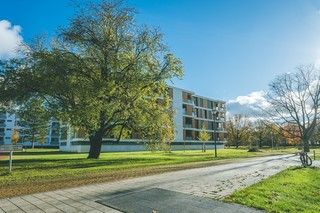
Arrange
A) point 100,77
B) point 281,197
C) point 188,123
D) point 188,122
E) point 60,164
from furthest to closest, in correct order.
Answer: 1. point 188,122
2. point 188,123
3. point 100,77
4. point 60,164
5. point 281,197

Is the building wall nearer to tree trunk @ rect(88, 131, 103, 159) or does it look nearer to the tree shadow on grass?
tree trunk @ rect(88, 131, 103, 159)

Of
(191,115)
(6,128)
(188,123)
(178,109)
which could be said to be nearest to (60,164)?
(178,109)

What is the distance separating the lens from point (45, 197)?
914cm

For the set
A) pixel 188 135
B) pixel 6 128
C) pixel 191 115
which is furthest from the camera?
pixel 6 128

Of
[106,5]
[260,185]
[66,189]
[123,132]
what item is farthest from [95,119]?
[260,185]

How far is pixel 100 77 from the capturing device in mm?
28000

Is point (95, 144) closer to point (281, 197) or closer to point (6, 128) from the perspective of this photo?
point (281, 197)

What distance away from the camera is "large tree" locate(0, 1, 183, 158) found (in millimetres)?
24672

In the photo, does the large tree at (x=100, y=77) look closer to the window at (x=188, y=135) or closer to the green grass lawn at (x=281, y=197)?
the green grass lawn at (x=281, y=197)

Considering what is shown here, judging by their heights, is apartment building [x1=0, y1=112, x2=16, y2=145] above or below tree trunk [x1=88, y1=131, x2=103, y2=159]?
above

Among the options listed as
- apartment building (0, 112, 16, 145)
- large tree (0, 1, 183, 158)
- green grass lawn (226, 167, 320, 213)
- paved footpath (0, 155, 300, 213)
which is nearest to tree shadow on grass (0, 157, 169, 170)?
large tree (0, 1, 183, 158)

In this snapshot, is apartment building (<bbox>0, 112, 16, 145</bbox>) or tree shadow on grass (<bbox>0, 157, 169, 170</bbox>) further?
apartment building (<bbox>0, 112, 16, 145</bbox>)

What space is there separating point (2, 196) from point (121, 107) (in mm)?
17860

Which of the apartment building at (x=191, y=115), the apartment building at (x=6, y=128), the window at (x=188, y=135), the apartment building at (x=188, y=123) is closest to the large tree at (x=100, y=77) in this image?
the apartment building at (x=188, y=123)
